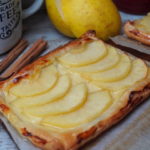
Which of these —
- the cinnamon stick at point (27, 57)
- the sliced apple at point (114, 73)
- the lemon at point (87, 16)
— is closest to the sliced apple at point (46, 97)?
the sliced apple at point (114, 73)

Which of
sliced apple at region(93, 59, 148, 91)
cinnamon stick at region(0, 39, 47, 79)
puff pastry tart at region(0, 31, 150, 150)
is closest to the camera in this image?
puff pastry tart at region(0, 31, 150, 150)

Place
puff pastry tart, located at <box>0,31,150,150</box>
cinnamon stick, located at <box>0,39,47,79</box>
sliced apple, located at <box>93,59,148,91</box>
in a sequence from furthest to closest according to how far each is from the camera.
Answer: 1. cinnamon stick, located at <box>0,39,47,79</box>
2. sliced apple, located at <box>93,59,148,91</box>
3. puff pastry tart, located at <box>0,31,150,150</box>

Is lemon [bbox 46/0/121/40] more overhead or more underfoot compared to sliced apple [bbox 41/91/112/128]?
more overhead

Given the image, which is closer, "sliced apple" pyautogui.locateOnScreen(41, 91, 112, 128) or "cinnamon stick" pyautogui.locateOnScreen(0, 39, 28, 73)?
"sliced apple" pyautogui.locateOnScreen(41, 91, 112, 128)

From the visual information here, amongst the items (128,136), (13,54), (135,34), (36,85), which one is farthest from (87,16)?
(128,136)

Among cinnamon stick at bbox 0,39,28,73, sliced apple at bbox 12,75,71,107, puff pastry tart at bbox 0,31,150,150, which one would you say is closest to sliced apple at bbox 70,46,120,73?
puff pastry tart at bbox 0,31,150,150

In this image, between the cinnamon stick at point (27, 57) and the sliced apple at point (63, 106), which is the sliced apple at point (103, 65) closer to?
the sliced apple at point (63, 106)

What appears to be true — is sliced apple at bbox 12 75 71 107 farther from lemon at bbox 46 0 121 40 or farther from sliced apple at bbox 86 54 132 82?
lemon at bbox 46 0 121 40
